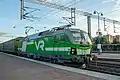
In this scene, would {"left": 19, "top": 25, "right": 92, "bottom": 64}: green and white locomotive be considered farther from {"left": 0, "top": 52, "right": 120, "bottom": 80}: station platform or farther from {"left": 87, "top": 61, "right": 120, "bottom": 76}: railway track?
{"left": 0, "top": 52, "right": 120, "bottom": 80}: station platform

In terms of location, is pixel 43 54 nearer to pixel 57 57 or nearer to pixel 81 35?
pixel 57 57

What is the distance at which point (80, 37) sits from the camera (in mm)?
16688

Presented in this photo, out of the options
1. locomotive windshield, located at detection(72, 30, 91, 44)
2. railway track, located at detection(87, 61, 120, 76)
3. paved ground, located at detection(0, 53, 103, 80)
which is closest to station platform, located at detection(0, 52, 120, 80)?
paved ground, located at detection(0, 53, 103, 80)

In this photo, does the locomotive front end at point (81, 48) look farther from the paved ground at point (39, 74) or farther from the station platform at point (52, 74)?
the paved ground at point (39, 74)

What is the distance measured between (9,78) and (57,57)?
7.54 meters

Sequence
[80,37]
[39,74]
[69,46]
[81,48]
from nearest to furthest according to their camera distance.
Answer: [39,74]
[81,48]
[69,46]
[80,37]

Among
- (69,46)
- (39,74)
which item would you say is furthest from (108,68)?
(39,74)

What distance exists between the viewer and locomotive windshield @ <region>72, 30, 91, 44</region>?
Result: 16405mm

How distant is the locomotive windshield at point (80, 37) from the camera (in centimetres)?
1640

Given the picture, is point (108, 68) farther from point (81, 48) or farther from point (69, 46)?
point (69, 46)

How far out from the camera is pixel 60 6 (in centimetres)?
2970

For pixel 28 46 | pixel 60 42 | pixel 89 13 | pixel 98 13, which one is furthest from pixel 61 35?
pixel 98 13

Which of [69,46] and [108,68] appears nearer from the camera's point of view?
[108,68]

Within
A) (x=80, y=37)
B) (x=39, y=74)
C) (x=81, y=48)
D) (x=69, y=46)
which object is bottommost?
(x=39, y=74)
